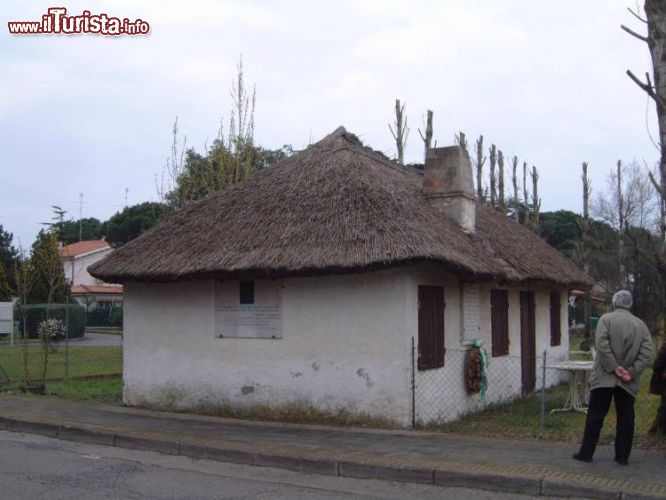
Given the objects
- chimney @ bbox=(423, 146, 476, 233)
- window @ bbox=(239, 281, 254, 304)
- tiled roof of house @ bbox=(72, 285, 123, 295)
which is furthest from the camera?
tiled roof of house @ bbox=(72, 285, 123, 295)

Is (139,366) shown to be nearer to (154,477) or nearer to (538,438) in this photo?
(154,477)

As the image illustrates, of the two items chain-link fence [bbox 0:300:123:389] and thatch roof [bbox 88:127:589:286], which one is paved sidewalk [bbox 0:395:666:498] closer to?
thatch roof [bbox 88:127:589:286]

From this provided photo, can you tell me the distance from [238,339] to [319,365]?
150 centimetres

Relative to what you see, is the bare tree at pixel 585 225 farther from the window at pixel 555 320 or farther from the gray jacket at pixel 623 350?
the gray jacket at pixel 623 350

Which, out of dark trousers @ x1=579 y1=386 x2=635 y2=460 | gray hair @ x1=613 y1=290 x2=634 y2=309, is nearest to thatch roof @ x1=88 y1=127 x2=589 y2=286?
gray hair @ x1=613 y1=290 x2=634 y2=309

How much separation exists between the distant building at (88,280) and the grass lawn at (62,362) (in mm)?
20509

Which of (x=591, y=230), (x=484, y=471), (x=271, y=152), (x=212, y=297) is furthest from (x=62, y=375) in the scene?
(x=591, y=230)

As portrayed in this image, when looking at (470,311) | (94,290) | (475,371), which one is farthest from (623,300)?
(94,290)

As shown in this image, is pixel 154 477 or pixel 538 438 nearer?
pixel 154 477

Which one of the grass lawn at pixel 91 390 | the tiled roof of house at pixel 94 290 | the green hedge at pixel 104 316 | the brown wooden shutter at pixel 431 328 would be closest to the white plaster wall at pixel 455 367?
the brown wooden shutter at pixel 431 328

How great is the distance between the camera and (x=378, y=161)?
14.2 metres

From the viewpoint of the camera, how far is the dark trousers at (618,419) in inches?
302

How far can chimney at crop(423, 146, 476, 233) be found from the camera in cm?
1269

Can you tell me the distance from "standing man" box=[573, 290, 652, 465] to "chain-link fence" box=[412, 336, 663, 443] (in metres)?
1.32
